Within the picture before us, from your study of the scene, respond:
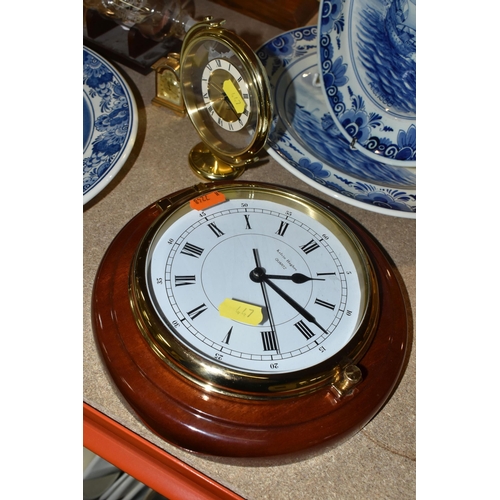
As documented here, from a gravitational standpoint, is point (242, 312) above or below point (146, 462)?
above

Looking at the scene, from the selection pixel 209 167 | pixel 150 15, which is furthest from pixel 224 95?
pixel 150 15

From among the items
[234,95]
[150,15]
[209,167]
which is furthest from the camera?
[150,15]

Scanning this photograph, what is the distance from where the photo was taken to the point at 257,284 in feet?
2.13

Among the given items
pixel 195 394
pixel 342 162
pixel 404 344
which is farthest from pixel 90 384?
pixel 342 162

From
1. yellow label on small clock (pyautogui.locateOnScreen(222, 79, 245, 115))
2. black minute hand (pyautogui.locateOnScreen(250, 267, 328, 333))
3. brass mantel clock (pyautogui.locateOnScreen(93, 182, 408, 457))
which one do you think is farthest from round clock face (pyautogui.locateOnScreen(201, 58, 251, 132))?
black minute hand (pyautogui.locateOnScreen(250, 267, 328, 333))

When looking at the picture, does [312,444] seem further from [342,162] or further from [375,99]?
[375,99]

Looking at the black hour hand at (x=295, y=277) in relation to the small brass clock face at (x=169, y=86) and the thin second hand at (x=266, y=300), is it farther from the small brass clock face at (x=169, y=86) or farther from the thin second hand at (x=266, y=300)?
the small brass clock face at (x=169, y=86)

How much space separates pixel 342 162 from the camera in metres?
0.92

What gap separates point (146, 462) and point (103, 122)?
0.56 m

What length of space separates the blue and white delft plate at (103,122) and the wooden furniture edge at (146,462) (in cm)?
32

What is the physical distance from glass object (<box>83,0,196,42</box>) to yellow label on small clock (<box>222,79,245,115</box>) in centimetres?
37

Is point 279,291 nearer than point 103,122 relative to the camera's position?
Yes

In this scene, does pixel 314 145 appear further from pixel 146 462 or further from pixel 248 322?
pixel 146 462

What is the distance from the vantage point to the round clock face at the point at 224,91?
69cm
